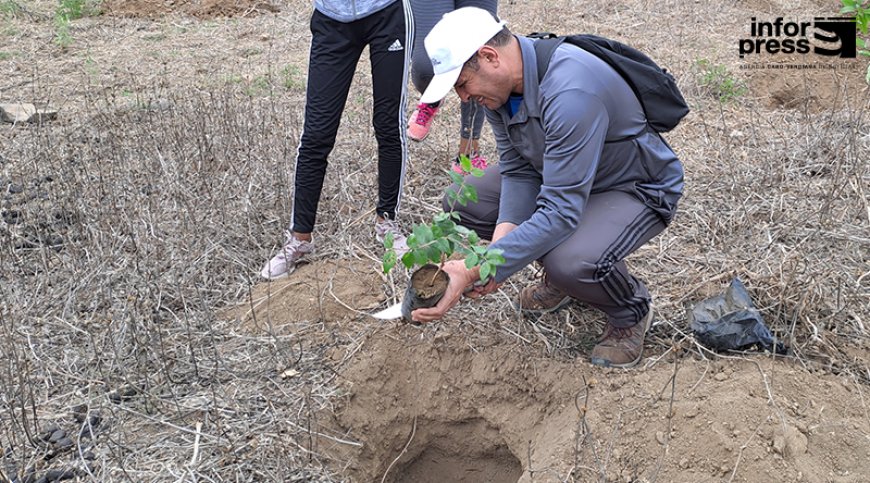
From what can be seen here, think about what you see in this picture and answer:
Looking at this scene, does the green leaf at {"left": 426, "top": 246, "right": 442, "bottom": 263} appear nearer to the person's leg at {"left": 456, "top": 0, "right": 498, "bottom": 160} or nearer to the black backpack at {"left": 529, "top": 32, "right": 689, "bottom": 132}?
the black backpack at {"left": 529, "top": 32, "right": 689, "bottom": 132}

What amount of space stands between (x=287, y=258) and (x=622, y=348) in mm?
1513

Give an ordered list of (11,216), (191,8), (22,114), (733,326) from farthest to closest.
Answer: (191,8) → (22,114) → (11,216) → (733,326)

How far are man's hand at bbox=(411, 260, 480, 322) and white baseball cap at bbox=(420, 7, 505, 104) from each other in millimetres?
534

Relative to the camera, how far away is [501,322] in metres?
2.94

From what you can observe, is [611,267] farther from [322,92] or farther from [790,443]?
[322,92]

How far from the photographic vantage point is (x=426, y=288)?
2373 millimetres

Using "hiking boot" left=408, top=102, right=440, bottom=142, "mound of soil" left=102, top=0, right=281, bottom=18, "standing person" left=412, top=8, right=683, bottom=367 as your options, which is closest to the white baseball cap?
"standing person" left=412, top=8, right=683, bottom=367

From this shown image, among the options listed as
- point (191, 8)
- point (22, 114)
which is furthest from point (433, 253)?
point (191, 8)

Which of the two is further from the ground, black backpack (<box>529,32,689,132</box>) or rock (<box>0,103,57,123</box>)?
black backpack (<box>529,32,689,132</box>)

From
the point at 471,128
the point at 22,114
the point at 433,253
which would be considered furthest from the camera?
the point at 22,114

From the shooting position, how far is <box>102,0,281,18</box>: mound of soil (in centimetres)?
799

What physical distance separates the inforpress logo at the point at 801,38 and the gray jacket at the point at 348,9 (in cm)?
412

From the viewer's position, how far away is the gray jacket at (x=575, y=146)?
2.31 metres

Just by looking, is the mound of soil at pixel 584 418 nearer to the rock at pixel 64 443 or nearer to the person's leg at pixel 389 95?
the person's leg at pixel 389 95
